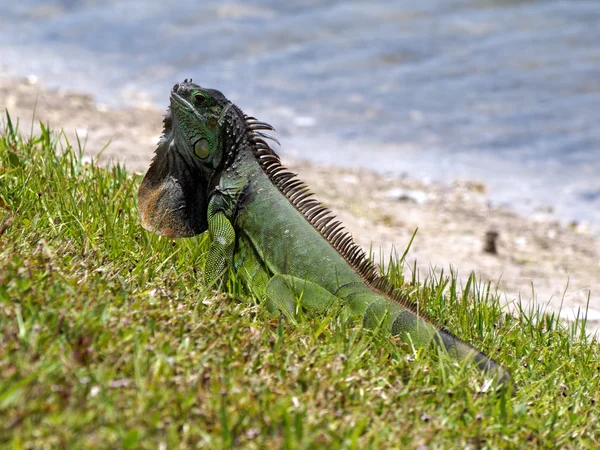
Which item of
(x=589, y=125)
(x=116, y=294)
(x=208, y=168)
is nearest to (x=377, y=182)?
(x=589, y=125)

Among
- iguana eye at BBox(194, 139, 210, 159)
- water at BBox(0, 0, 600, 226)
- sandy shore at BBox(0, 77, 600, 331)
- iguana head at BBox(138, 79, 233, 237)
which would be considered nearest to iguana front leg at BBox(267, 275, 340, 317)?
iguana head at BBox(138, 79, 233, 237)

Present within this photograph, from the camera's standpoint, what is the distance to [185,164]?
471cm

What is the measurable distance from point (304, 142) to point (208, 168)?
7.59 m

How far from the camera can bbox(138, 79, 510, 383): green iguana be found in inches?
167

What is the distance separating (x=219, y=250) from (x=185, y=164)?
0.60 metres

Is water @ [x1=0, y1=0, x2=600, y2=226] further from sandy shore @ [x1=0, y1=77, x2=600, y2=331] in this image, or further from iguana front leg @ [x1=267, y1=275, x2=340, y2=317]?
iguana front leg @ [x1=267, y1=275, x2=340, y2=317]

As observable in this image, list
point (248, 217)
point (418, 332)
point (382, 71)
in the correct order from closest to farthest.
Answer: point (418, 332) < point (248, 217) < point (382, 71)

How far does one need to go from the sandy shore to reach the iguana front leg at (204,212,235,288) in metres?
2.22

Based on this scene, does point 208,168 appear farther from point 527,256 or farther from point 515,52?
point 515,52

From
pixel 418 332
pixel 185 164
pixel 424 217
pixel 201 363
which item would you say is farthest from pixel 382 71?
pixel 201 363

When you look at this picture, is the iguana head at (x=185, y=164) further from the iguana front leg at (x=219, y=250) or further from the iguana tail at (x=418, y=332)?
the iguana tail at (x=418, y=332)

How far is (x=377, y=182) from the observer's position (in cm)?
1043

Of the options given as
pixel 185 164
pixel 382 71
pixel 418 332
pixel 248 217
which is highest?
pixel 382 71

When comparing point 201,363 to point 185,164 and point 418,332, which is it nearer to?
point 418,332
